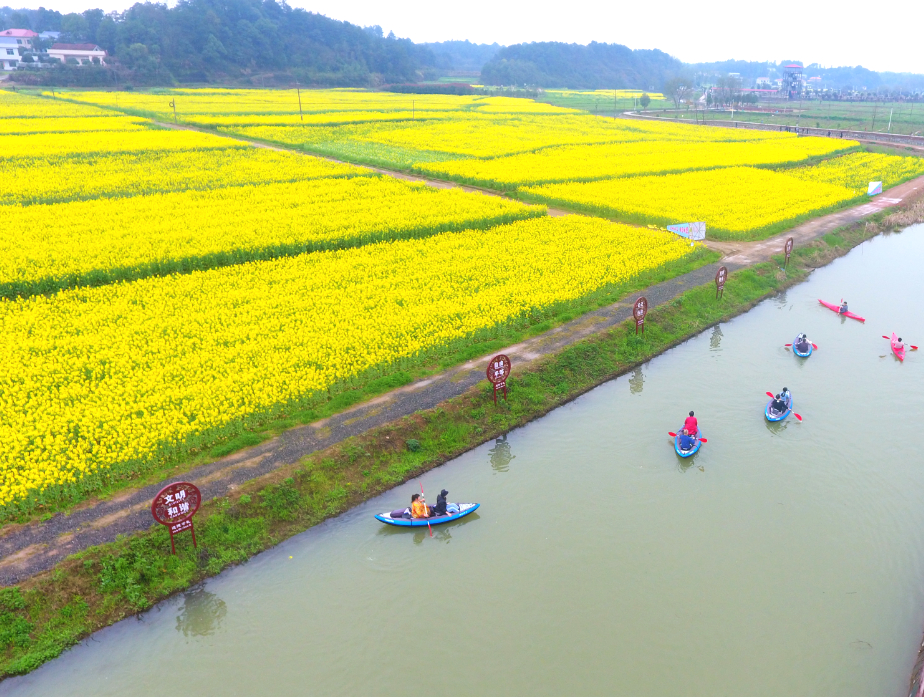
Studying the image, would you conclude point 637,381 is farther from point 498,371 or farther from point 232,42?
point 232,42

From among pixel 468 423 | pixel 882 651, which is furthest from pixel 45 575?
pixel 882 651

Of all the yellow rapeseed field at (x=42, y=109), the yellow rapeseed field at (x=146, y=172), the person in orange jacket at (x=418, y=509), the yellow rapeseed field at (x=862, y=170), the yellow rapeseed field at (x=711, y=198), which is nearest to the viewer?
the person in orange jacket at (x=418, y=509)

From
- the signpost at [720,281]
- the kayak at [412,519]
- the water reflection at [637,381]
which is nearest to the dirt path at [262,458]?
the signpost at [720,281]

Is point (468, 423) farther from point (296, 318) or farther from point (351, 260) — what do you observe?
point (351, 260)

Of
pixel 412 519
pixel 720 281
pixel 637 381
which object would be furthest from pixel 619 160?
pixel 412 519

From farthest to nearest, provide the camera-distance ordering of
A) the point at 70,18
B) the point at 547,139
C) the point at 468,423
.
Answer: the point at 70,18
the point at 547,139
the point at 468,423

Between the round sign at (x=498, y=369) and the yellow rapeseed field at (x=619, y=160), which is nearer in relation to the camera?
the round sign at (x=498, y=369)

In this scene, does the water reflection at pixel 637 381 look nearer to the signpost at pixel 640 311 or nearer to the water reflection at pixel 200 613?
the signpost at pixel 640 311
